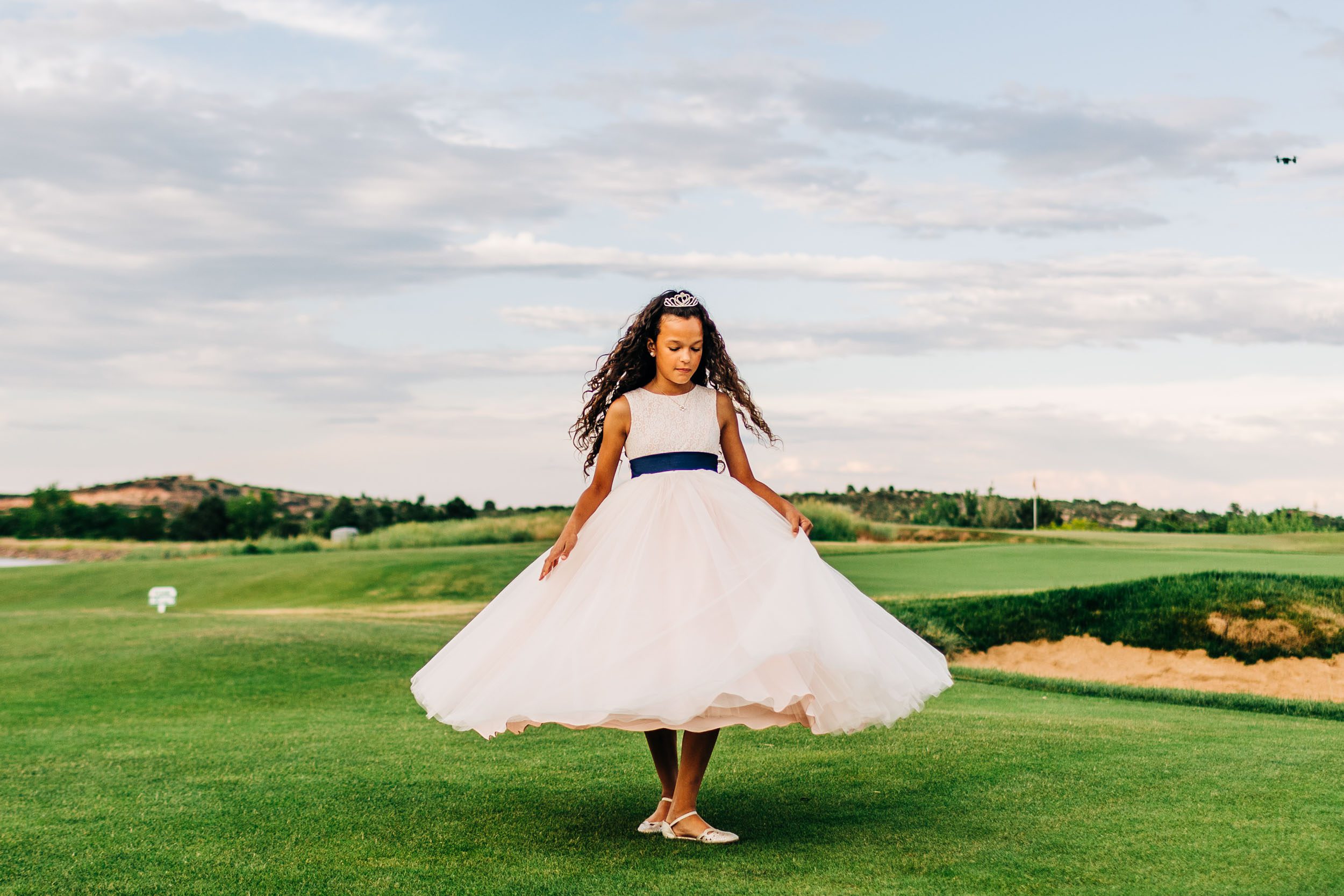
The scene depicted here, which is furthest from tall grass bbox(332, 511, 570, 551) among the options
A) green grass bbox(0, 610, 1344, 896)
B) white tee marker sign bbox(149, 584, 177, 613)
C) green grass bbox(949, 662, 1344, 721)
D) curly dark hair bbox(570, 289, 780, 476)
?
curly dark hair bbox(570, 289, 780, 476)

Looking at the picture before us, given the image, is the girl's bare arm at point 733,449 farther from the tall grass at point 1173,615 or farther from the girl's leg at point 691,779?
the tall grass at point 1173,615

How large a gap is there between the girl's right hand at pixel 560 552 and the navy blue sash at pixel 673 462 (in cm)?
47

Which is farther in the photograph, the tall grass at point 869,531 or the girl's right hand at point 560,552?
the tall grass at point 869,531

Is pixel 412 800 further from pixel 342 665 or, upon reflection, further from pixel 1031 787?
pixel 342 665

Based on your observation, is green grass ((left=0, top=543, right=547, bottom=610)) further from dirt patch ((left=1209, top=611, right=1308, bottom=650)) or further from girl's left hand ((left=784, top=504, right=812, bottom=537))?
girl's left hand ((left=784, top=504, right=812, bottom=537))


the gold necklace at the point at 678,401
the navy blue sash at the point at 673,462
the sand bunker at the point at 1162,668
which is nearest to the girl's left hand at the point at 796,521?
the navy blue sash at the point at 673,462

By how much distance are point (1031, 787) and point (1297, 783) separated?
141 centimetres

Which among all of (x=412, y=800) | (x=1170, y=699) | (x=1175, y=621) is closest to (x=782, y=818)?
(x=412, y=800)

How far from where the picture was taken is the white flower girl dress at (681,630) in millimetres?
4227

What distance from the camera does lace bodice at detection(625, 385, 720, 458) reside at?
513cm

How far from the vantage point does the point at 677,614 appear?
4.48m

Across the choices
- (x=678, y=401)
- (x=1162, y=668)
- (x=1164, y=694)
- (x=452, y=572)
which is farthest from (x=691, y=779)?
(x=452, y=572)

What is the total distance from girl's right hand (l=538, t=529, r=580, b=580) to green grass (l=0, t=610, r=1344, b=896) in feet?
3.90

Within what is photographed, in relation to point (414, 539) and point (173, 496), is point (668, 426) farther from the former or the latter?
point (173, 496)
